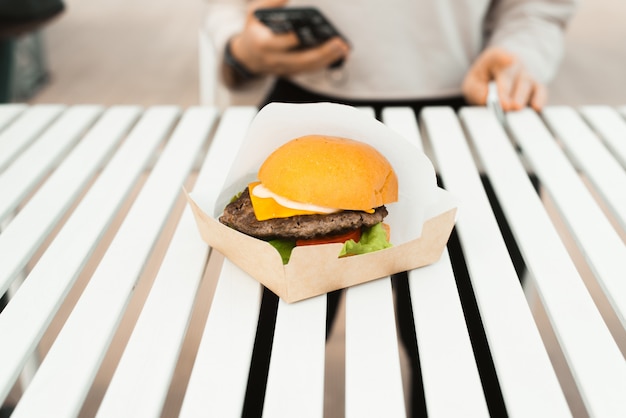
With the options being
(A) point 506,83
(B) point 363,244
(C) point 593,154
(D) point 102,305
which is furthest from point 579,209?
(D) point 102,305

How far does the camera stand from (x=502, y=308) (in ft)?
1.70

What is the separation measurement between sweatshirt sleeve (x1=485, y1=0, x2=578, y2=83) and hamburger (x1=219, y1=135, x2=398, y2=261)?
679mm

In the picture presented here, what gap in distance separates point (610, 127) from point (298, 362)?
638mm

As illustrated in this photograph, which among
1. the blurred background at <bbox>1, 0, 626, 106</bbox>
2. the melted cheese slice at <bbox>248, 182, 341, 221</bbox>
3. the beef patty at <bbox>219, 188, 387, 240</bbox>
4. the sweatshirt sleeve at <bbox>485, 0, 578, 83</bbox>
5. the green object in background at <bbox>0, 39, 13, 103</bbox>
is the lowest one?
the blurred background at <bbox>1, 0, 626, 106</bbox>

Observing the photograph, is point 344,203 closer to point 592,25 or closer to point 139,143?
point 139,143

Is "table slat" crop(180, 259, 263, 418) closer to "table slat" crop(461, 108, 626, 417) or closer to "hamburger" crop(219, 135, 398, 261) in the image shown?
"hamburger" crop(219, 135, 398, 261)

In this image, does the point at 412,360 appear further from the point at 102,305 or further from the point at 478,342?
the point at 102,305

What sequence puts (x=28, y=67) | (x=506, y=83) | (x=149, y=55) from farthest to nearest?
(x=149, y=55) < (x=28, y=67) < (x=506, y=83)

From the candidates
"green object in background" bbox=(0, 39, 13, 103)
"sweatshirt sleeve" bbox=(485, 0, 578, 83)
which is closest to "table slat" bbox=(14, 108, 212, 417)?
"sweatshirt sleeve" bbox=(485, 0, 578, 83)

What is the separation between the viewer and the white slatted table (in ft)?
1.46

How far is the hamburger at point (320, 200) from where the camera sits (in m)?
0.55

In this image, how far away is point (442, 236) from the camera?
0.57 m

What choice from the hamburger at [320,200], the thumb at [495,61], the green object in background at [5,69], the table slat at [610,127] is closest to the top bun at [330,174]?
the hamburger at [320,200]

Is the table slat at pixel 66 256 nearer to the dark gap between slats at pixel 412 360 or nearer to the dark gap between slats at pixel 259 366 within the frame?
the dark gap between slats at pixel 259 366
